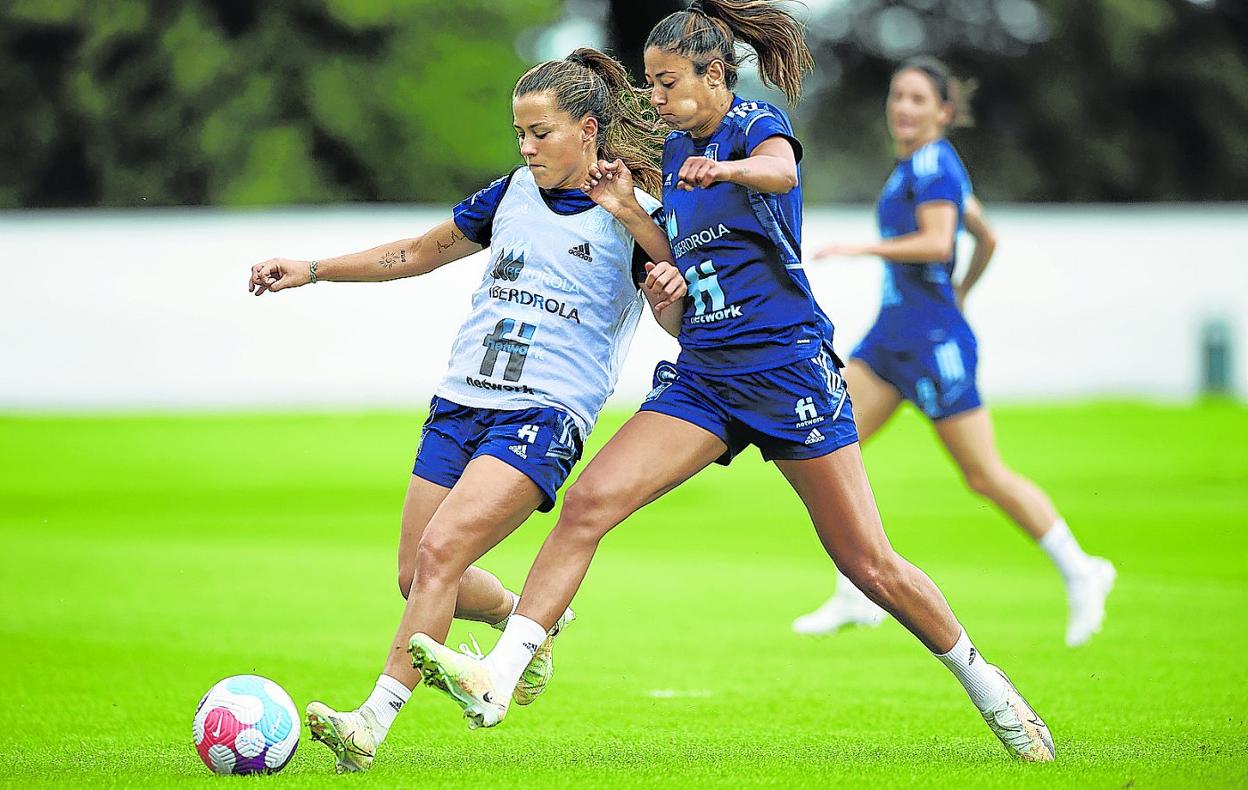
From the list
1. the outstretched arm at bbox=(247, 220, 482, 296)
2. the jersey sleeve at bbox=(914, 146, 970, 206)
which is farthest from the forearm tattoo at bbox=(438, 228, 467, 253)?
the jersey sleeve at bbox=(914, 146, 970, 206)

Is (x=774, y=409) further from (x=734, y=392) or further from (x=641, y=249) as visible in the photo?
(x=641, y=249)

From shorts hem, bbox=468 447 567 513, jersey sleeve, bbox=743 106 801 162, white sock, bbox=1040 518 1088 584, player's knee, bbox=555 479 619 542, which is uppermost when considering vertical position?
jersey sleeve, bbox=743 106 801 162

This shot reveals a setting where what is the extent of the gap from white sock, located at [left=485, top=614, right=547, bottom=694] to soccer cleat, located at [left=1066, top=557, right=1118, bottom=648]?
384cm

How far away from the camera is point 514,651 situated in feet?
18.0

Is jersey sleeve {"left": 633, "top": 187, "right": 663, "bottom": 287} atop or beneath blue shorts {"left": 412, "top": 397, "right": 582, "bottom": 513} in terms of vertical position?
atop

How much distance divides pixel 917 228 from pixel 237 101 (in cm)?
2977

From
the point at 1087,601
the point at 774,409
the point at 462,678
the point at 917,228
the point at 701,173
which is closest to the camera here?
the point at 701,173

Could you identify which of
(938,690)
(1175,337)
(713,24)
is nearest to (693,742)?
(938,690)

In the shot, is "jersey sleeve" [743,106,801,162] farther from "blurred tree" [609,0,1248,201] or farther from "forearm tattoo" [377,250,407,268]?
"blurred tree" [609,0,1248,201]

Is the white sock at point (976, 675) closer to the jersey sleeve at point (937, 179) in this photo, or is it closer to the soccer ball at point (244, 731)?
the soccer ball at point (244, 731)

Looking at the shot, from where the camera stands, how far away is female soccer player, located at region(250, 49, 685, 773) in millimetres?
5629

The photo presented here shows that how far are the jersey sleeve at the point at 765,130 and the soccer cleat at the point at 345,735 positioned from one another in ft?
6.88

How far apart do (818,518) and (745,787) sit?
89cm

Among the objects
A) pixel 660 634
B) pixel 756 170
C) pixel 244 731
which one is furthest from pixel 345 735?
pixel 660 634
